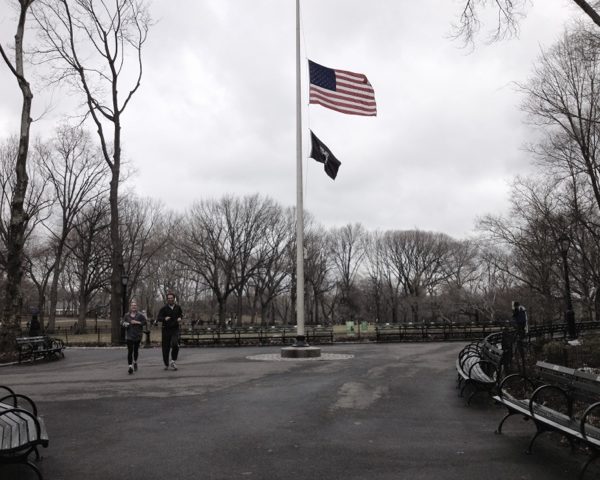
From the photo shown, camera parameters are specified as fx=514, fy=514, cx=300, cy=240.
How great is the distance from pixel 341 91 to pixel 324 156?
82.5 inches

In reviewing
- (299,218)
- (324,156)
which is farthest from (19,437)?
(324,156)

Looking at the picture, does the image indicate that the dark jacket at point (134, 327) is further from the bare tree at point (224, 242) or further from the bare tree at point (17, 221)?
the bare tree at point (224, 242)

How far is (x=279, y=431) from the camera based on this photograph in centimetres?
621

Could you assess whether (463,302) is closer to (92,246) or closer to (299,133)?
(92,246)

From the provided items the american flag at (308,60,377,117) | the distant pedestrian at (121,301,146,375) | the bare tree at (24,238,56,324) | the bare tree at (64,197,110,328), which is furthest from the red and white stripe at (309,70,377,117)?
the bare tree at (24,238,56,324)

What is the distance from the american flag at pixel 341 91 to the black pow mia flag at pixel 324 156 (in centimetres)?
133

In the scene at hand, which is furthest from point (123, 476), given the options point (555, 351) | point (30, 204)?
point (30, 204)

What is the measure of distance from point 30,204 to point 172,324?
33.1 m

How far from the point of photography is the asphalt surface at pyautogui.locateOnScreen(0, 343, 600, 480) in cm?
479

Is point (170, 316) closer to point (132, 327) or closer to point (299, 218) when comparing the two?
point (132, 327)

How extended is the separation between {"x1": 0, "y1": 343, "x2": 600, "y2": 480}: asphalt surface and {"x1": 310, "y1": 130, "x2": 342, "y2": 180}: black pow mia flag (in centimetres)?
749

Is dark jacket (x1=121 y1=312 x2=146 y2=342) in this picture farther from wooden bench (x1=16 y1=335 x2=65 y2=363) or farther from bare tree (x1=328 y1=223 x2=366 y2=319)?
bare tree (x1=328 y1=223 x2=366 y2=319)

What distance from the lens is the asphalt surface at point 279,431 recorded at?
4.79m

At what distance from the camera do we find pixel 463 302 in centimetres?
6512
